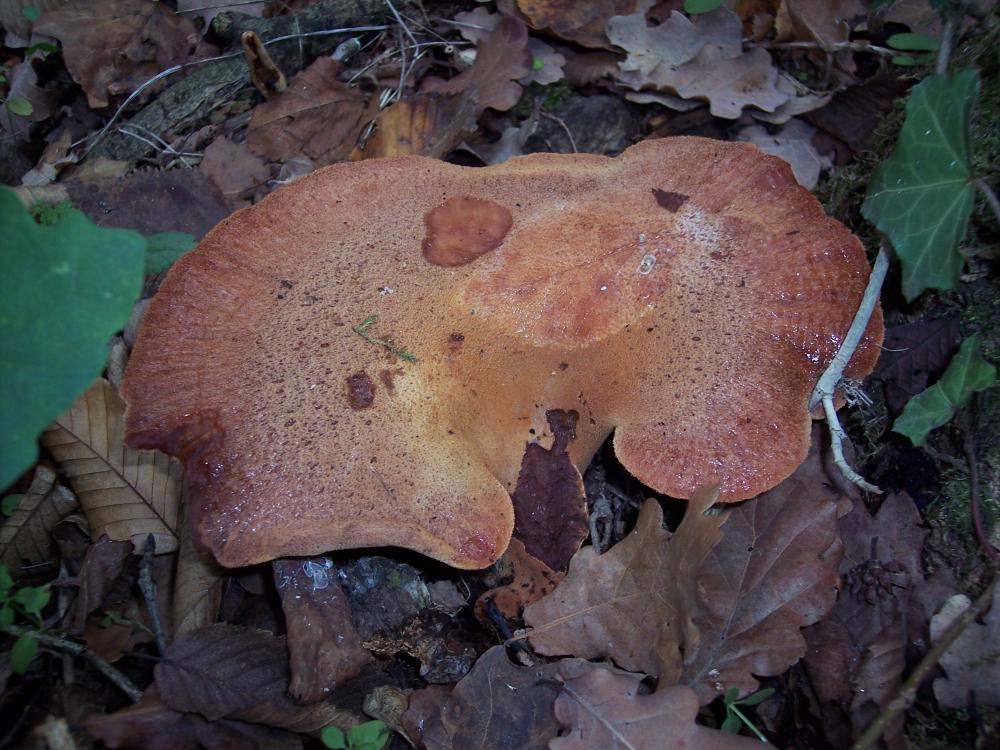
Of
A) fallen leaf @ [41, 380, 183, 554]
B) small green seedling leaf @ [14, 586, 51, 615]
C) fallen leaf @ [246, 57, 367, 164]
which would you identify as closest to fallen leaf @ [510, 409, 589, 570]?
fallen leaf @ [41, 380, 183, 554]

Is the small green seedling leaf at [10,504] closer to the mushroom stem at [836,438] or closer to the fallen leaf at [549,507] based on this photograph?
the fallen leaf at [549,507]

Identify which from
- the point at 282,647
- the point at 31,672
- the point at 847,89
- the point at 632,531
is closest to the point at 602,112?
the point at 847,89

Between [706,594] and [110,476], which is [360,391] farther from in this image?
[706,594]

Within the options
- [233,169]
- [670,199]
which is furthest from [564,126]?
[233,169]

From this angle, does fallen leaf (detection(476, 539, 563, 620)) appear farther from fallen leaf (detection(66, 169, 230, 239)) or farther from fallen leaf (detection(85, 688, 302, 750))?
fallen leaf (detection(66, 169, 230, 239))

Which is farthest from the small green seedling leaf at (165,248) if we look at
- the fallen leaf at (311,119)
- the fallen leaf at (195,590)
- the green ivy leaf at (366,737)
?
the green ivy leaf at (366,737)

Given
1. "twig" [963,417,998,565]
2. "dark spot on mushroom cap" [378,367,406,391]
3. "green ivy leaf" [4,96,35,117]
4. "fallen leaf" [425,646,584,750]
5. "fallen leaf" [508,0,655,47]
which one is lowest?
"fallen leaf" [425,646,584,750]
